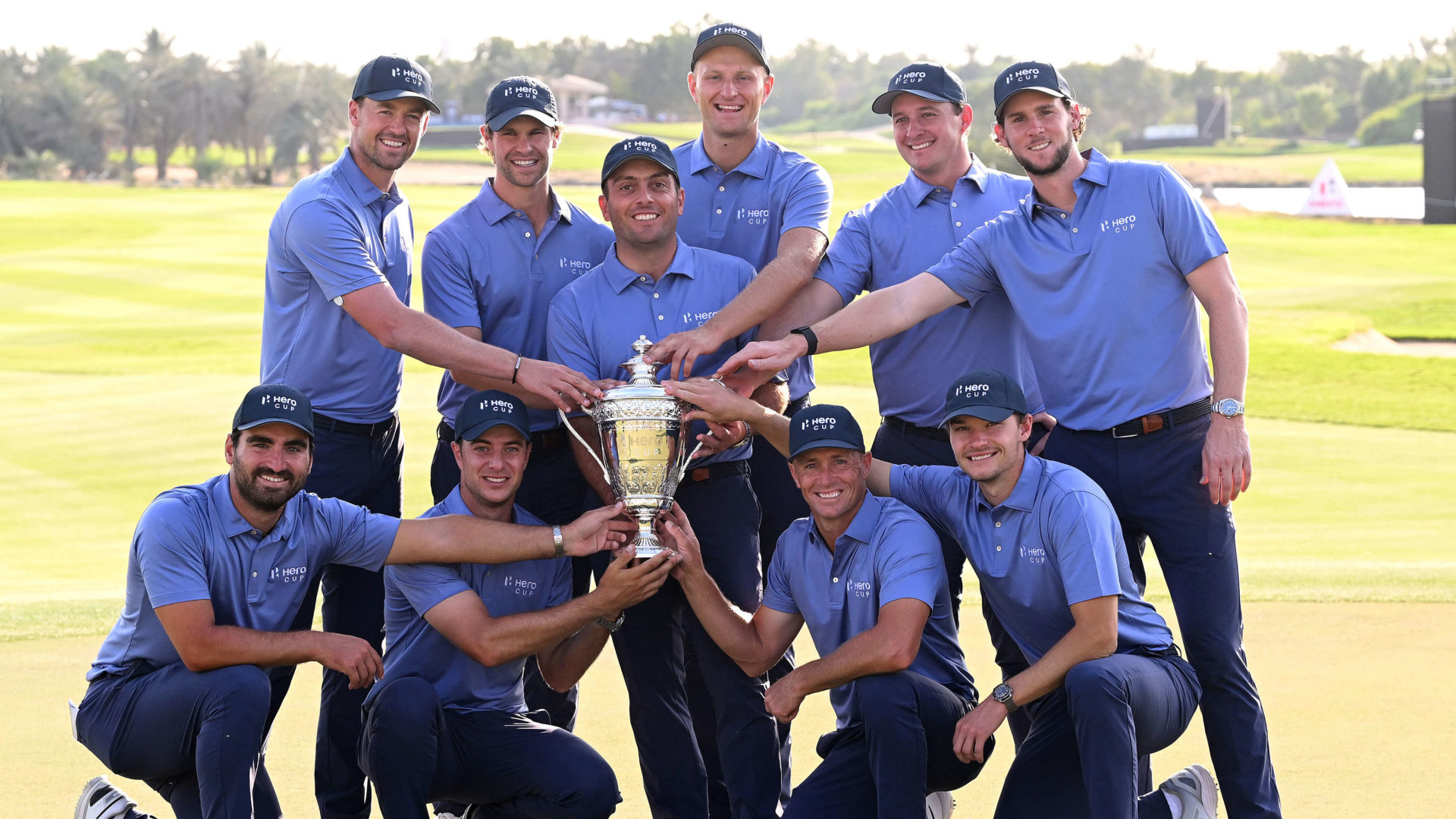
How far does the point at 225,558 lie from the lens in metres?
4.53

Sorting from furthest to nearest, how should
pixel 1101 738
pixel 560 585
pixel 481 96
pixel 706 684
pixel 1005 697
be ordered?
pixel 481 96, pixel 706 684, pixel 560 585, pixel 1005 697, pixel 1101 738

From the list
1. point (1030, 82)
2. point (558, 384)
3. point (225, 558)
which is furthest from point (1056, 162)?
point (225, 558)

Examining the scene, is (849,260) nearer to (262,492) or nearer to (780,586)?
(780,586)

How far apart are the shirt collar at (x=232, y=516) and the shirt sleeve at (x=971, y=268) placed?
2.34 m

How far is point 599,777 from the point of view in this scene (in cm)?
454

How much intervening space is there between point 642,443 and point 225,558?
1.37 metres

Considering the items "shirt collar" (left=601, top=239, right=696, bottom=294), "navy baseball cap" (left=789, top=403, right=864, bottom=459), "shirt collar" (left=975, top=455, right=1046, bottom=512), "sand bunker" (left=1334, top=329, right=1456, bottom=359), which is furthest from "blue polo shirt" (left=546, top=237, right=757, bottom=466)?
"sand bunker" (left=1334, top=329, right=1456, bottom=359)

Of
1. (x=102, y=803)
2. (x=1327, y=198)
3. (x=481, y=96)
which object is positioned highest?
(x=481, y=96)

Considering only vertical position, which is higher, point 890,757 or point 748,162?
point 748,162

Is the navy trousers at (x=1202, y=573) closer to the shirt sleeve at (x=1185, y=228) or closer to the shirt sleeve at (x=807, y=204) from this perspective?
the shirt sleeve at (x=1185, y=228)

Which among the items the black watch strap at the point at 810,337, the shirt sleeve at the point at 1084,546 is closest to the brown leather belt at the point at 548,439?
the black watch strap at the point at 810,337

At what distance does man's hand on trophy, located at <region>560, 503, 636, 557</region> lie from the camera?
4.65 meters

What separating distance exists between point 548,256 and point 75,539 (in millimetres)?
6669

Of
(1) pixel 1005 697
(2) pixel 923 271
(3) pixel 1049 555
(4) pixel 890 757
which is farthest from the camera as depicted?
(2) pixel 923 271
